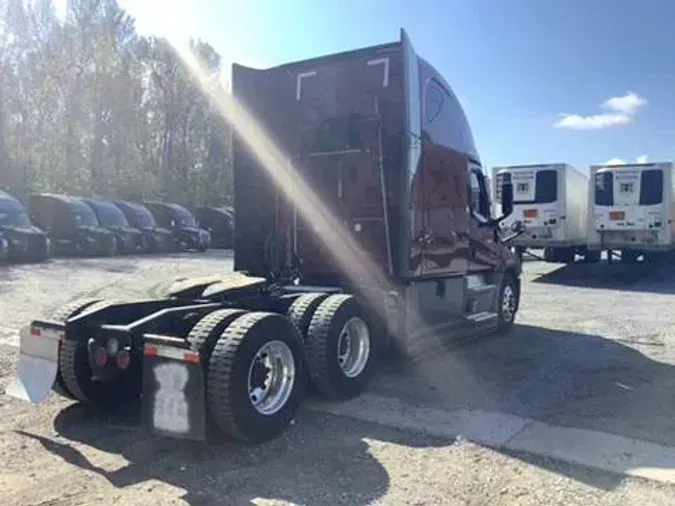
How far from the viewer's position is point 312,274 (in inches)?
305

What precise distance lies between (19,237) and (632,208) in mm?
17798

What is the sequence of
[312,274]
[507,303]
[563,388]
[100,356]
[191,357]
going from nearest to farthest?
[191,357] → [100,356] → [563,388] → [312,274] → [507,303]

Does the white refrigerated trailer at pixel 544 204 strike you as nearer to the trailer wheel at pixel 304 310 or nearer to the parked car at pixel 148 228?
the trailer wheel at pixel 304 310

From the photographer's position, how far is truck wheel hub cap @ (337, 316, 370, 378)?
246 inches

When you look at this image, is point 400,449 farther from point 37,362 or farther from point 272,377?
point 37,362

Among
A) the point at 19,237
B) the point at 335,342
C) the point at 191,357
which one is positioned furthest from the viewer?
the point at 19,237

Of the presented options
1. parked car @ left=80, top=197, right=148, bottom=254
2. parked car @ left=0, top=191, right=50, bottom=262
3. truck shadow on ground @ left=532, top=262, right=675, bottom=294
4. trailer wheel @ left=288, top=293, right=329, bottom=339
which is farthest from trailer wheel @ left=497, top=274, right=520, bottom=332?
parked car @ left=80, top=197, right=148, bottom=254

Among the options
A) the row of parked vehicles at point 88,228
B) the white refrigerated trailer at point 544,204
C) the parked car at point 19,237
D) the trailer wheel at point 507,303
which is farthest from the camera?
the row of parked vehicles at point 88,228

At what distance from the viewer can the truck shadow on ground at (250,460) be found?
13.5 feet

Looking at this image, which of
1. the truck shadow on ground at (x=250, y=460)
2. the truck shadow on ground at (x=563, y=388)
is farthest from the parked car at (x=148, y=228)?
the truck shadow on ground at (x=250, y=460)

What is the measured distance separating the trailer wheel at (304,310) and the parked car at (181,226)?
77.1 feet

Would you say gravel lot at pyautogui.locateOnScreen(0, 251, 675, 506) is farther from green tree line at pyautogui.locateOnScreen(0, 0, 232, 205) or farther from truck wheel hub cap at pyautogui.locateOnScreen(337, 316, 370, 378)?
green tree line at pyautogui.locateOnScreen(0, 0, 232, 205)

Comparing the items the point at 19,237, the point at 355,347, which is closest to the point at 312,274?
the point at 355,347

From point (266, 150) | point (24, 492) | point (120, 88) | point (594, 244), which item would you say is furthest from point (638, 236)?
point (120, 88)
